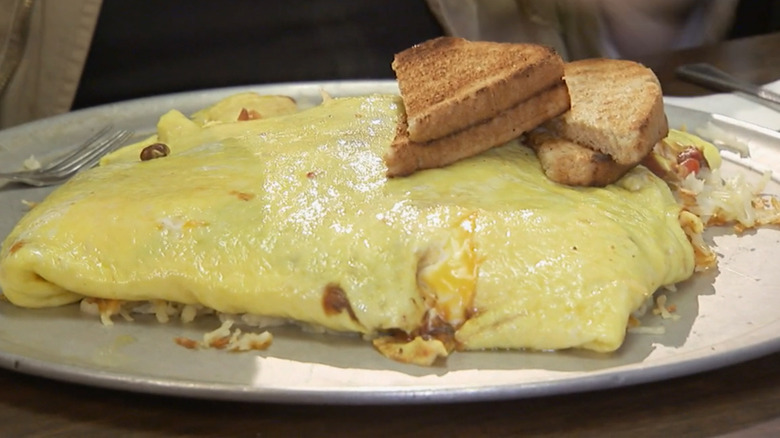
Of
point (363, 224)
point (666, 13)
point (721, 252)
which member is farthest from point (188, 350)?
point (666, 13)

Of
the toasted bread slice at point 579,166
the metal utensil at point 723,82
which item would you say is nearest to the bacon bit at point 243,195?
the toasted bread slice at point 579,166

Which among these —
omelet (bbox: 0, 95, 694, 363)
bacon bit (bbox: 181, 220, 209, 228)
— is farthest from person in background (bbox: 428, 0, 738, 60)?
bacon bit (bbox: 181, 220, 209, 228)

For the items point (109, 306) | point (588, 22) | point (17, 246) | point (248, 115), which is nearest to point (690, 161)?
point (248, 115)

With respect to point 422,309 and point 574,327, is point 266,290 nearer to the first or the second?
point 422,309

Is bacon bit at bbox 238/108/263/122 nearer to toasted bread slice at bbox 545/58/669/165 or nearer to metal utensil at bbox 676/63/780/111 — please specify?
toasted bread slice at bbox 545/58/669/165

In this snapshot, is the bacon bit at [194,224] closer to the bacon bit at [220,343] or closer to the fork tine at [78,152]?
the bacon bit at [220,343]

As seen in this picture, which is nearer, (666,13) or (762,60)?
(762,60)

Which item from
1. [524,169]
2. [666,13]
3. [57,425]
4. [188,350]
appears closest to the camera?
[57,425]
